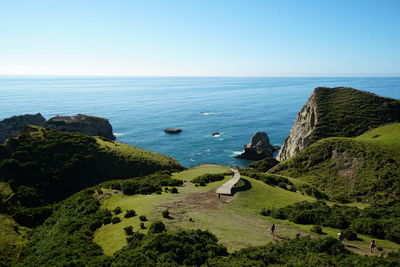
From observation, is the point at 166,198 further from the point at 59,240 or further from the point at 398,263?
the point at 398,263

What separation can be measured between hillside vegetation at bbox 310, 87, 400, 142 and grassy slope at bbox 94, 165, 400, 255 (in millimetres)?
57492

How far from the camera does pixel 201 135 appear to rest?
470ft

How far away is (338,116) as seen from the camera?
99.9m

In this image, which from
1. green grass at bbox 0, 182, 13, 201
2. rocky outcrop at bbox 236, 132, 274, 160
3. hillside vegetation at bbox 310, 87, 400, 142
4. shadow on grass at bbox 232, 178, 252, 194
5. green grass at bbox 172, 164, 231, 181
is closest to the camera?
shadow on grass at bbox 232, 178, 252, 194

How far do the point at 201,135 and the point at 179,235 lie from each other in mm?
118860

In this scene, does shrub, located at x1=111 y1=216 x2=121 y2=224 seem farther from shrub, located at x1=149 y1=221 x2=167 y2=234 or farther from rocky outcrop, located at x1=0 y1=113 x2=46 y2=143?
→ rocky outcrop, located at x1=0 y1=113 x2=46 y2=143

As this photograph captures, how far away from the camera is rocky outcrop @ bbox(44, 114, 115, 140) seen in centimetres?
12862

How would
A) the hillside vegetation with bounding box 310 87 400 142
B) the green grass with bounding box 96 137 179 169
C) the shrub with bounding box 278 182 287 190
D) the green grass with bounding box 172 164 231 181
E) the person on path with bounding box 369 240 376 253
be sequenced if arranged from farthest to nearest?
1. the hillside vegetation with bounding box 310 87 400 142
2. the green grass with bounding box 96 137 179 169
3. the green grass with bounding box 172 164 231 181
4. the shrub with bounding box 278 182 287 190
5. the person on path with bounding box 369 240 376 253

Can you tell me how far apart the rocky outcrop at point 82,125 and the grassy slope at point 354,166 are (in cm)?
9391

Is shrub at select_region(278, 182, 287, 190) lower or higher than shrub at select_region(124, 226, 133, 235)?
lower

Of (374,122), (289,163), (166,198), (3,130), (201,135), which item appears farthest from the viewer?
(201,135)

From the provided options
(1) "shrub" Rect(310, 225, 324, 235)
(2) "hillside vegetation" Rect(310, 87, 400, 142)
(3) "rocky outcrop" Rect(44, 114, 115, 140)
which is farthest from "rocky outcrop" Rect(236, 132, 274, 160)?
(1) "shrub" Rect(310, 225, 324, 235)

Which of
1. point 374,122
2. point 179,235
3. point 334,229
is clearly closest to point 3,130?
point 179,235

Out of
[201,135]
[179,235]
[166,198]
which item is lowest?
[201,135]
